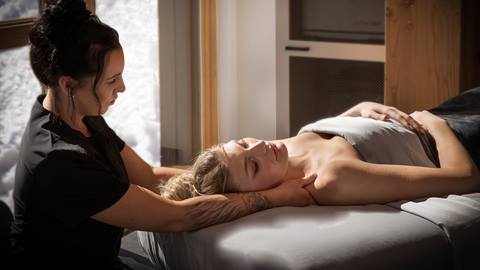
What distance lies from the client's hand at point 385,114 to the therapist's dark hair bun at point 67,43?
1.04 meters

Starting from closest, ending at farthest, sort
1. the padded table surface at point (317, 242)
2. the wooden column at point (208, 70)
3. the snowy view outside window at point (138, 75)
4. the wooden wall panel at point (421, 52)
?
the padded table surface at point (317, 242), the wooden wall panel at point (421, 52), the snowy view outside window at point (138, 75), the wooden column at point (208, 70)

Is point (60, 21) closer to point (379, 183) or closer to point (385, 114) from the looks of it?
point (379, 183)

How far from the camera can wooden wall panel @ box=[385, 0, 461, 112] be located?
346cm

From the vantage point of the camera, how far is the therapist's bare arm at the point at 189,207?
1.88m

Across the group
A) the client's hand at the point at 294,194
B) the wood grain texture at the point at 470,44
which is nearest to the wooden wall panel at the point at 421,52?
the wood grain texture at the point at 470,44

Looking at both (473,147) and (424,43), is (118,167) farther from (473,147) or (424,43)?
(424,43)

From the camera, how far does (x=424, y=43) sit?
11.6 feet

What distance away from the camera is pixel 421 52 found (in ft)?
11.6

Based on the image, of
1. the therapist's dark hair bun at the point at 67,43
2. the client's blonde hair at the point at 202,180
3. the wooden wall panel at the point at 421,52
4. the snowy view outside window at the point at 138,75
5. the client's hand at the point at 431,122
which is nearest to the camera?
the therapist's dark hair bun at the point at 67,43

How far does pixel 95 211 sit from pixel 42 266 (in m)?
0.22

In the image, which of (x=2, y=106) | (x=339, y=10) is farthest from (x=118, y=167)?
(x=339, y=10)

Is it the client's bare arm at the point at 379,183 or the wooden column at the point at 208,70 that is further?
the wooden column at the point at 208,70

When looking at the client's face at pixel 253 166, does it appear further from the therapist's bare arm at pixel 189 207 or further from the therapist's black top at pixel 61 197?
the therapist's black top at pixel 61 197

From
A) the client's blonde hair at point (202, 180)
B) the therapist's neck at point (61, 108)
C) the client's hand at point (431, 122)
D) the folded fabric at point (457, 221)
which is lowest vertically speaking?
the folded fabric at point (457, 221)
